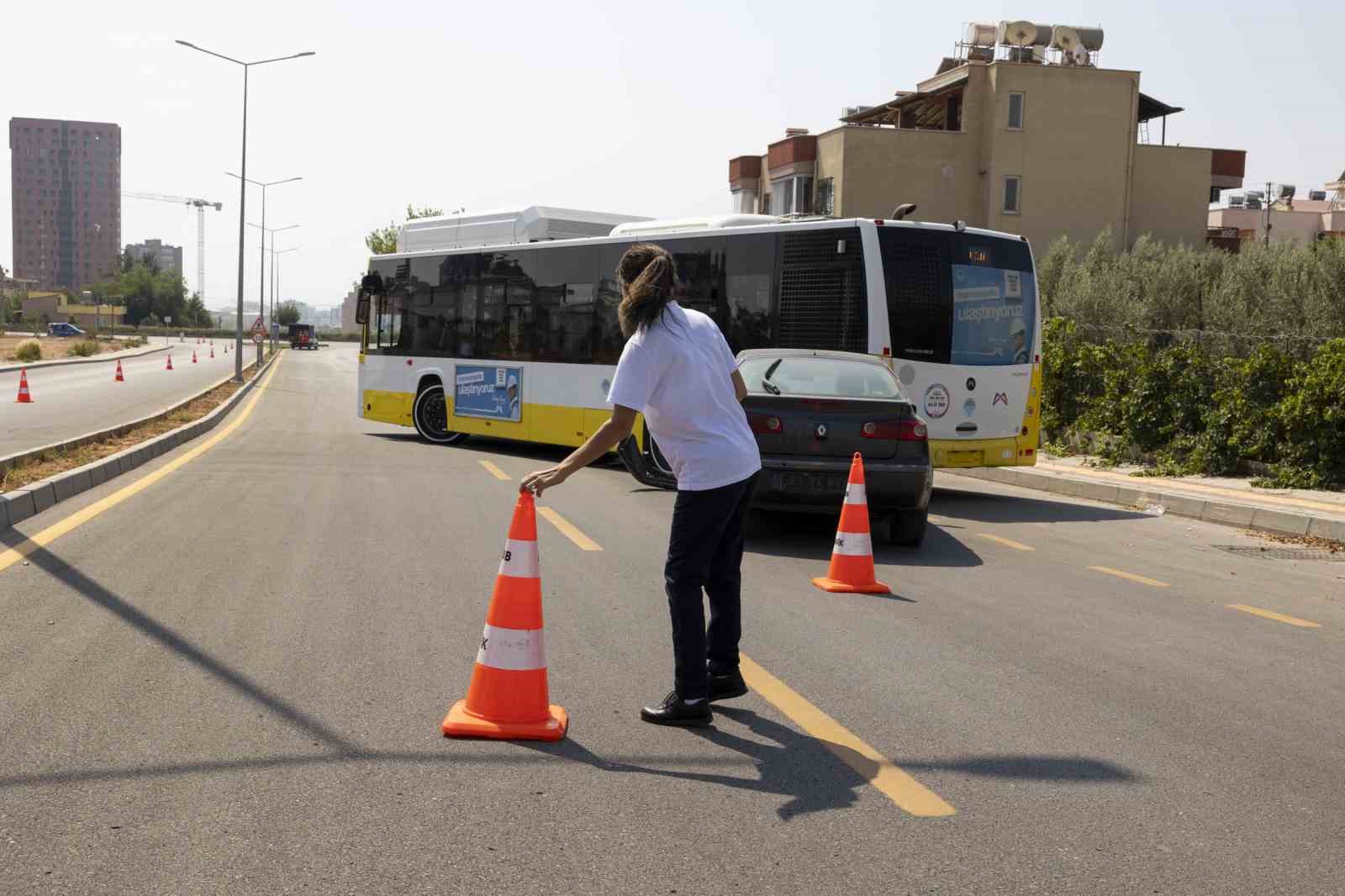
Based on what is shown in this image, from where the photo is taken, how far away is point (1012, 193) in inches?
1633

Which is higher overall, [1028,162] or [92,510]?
[1028,162]

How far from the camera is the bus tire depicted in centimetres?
1292

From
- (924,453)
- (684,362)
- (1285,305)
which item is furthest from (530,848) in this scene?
(1285,305)

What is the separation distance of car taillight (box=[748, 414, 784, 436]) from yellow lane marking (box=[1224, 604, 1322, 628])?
3.58 metres

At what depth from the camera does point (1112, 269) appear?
103 feet

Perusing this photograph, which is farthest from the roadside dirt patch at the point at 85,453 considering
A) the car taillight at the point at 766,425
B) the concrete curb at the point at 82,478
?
the car taillight at the point at 766,425

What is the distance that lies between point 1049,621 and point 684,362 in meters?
3.53

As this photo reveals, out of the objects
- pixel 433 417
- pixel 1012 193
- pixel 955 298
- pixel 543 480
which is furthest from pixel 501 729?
pixel 1012 193

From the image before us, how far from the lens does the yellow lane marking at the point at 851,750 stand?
411 cm

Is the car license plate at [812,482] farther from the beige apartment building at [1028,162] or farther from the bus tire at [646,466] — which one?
the beige apartment building at [1028,162]

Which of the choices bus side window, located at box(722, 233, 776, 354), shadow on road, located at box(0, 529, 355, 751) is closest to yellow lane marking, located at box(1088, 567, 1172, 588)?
shadow on road, located at box(0, 529, 355, 751)

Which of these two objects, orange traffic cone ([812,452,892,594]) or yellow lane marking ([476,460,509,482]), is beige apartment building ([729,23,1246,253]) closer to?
yellow lane marking ([476,460,509,482])

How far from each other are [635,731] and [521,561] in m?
0.79

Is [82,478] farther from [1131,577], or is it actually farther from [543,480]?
[1131,577]
